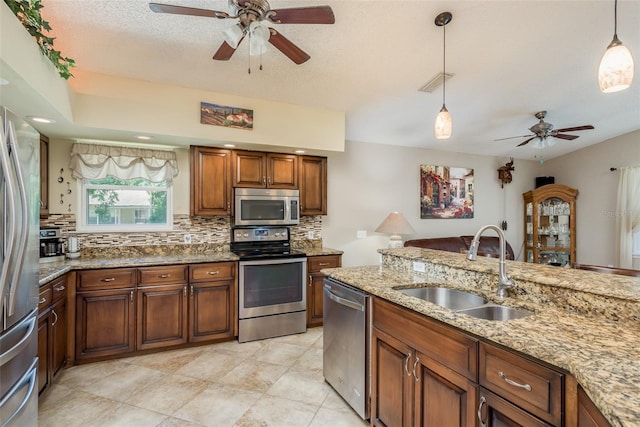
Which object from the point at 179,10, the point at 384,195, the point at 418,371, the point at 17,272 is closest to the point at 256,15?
the point at 179,10

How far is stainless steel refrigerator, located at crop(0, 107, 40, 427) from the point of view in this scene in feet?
4.44

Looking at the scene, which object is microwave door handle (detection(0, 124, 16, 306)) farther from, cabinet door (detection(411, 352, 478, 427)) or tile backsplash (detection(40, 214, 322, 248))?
tile backsplash (detection(40, 214, 322, 248))

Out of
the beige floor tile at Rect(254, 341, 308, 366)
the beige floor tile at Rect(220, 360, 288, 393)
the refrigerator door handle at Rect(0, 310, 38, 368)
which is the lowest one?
the beige floor tile at Rect(220, 360, 288, 393)

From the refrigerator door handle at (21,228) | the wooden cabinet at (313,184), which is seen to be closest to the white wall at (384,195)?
the wooden cabinet at (313,184)

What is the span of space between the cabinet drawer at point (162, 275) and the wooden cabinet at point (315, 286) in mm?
1355

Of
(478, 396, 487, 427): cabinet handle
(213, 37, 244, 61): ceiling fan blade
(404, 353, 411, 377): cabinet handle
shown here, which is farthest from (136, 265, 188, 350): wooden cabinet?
(478, 396, 487, 427): cabinet handle

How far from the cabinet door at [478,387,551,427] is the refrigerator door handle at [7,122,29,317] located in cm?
202

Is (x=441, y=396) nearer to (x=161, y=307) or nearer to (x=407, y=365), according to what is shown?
(x=407, y=365)

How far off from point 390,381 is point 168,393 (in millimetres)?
1720

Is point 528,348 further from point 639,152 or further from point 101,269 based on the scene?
point 639,152

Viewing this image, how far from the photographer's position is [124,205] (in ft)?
11.6

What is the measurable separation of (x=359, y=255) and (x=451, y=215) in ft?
6.35

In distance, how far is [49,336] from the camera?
2354mm

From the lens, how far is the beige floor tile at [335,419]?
81.7 inches
